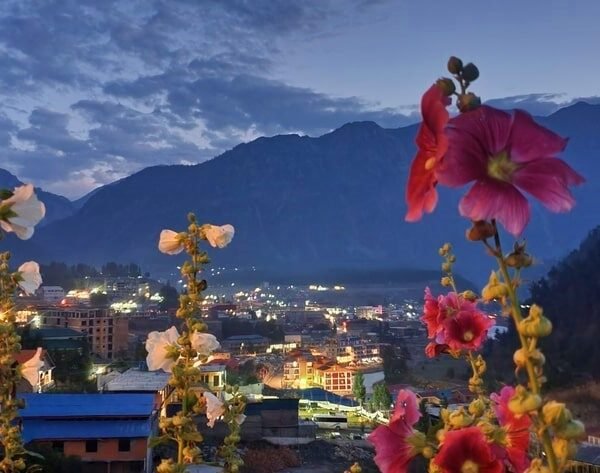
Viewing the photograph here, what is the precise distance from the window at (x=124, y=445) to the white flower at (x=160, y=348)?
527 inches

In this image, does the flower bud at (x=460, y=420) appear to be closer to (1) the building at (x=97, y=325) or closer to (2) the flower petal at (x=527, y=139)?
(2) the flower petal at (x=527, y=139)

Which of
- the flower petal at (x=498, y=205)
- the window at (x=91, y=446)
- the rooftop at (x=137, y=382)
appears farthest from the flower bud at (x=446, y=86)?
the rooftop at (x=137, y=382)

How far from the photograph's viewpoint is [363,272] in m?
110

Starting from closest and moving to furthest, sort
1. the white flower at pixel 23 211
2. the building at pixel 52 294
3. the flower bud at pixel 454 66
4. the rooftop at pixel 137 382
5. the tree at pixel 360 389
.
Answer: the flower bud at pixel 454 66
the white flower at pixel 23 211
the rooftop at pixel 137 382
the tree at pixel 360 389
the building at pixel 52 294

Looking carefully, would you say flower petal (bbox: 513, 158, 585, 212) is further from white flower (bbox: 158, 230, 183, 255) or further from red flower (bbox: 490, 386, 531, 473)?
white flower (bbox: 158, 230, 183, 255)

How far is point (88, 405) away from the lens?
49.2 feet

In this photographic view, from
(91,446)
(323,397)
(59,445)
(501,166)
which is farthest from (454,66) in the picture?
(323,397)

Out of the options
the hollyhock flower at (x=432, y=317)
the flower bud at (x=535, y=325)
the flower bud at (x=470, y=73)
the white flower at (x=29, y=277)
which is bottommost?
the hollyhock flower at (x=432, y=317)

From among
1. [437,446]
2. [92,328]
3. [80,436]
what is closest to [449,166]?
[437,446]

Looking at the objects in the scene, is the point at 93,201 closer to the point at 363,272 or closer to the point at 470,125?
the point at 363,272

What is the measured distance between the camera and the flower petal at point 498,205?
1.98ft

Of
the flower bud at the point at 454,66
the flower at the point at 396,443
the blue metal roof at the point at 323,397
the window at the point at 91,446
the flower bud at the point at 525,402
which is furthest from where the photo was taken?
the blue metal roof at the point at 323,397

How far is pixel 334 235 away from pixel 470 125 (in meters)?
147

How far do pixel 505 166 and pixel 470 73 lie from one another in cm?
12
